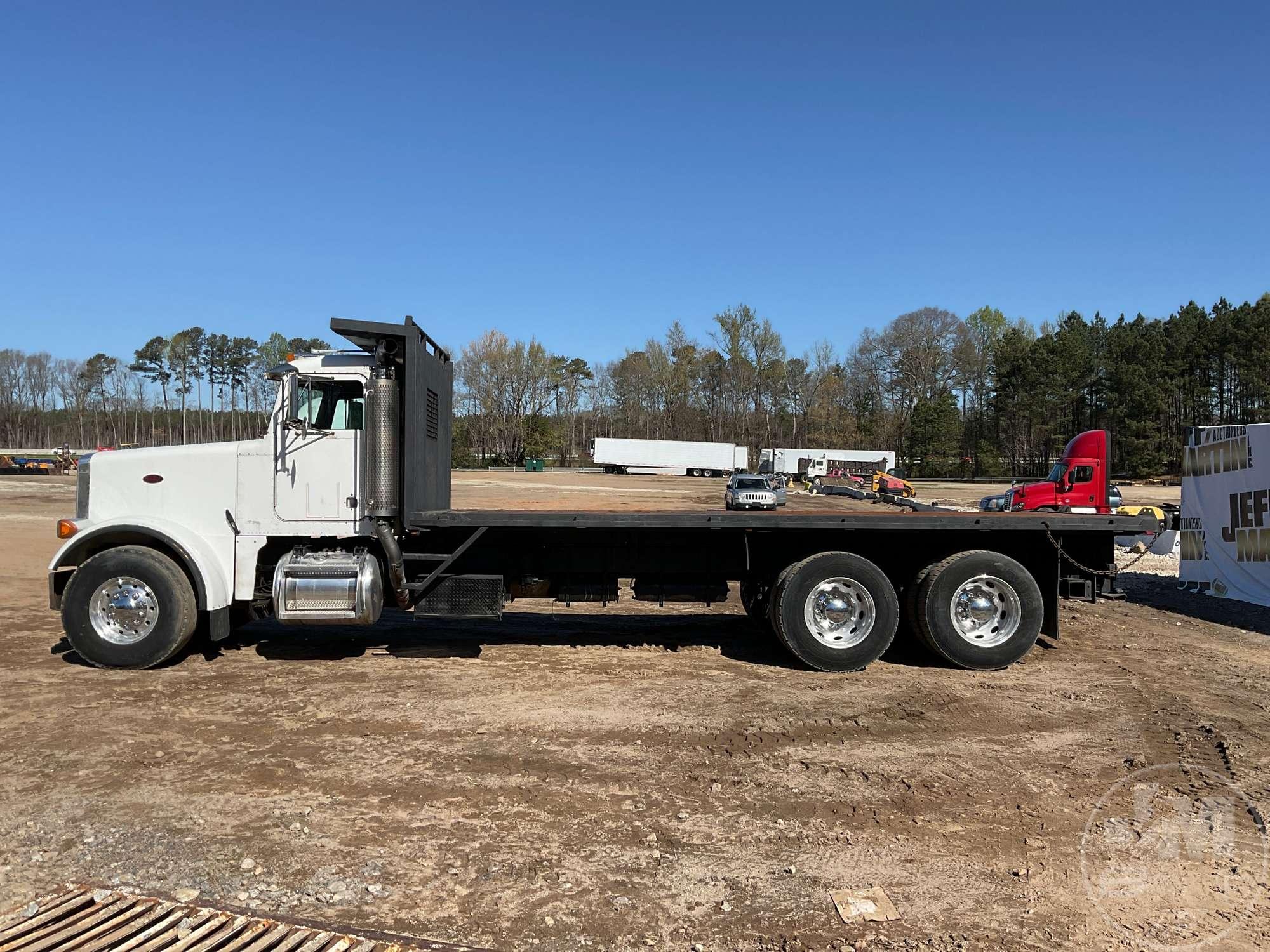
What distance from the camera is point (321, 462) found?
7641 mm

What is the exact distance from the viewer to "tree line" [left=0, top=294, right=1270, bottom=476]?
68.4m

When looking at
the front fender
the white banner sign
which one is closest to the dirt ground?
the front fender

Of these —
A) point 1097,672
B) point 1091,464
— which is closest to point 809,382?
point 1091,464

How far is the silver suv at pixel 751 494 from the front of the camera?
3178 cm

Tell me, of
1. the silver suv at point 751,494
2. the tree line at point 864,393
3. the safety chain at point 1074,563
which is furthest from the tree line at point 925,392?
the safety chain at point 1074,563

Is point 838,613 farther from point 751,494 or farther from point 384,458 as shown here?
point 751,494

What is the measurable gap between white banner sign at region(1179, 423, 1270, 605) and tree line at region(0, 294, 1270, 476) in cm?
6126

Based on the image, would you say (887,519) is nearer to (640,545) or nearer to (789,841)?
(640,545)

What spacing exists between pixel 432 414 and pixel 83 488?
10.6ft

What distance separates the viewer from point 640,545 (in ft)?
26.6

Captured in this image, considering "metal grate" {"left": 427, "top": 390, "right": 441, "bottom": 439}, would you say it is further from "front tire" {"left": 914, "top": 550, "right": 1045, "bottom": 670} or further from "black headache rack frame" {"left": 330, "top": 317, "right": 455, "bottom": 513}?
"front tire" {"left": 914, "top": 550, "right": 1045, "bottom": 670}

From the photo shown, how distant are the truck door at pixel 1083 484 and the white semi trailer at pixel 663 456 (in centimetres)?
5337

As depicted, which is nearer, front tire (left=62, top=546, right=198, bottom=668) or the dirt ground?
the dirt ground

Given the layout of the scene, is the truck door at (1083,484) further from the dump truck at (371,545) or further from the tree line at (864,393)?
the tree line at (864,393)
